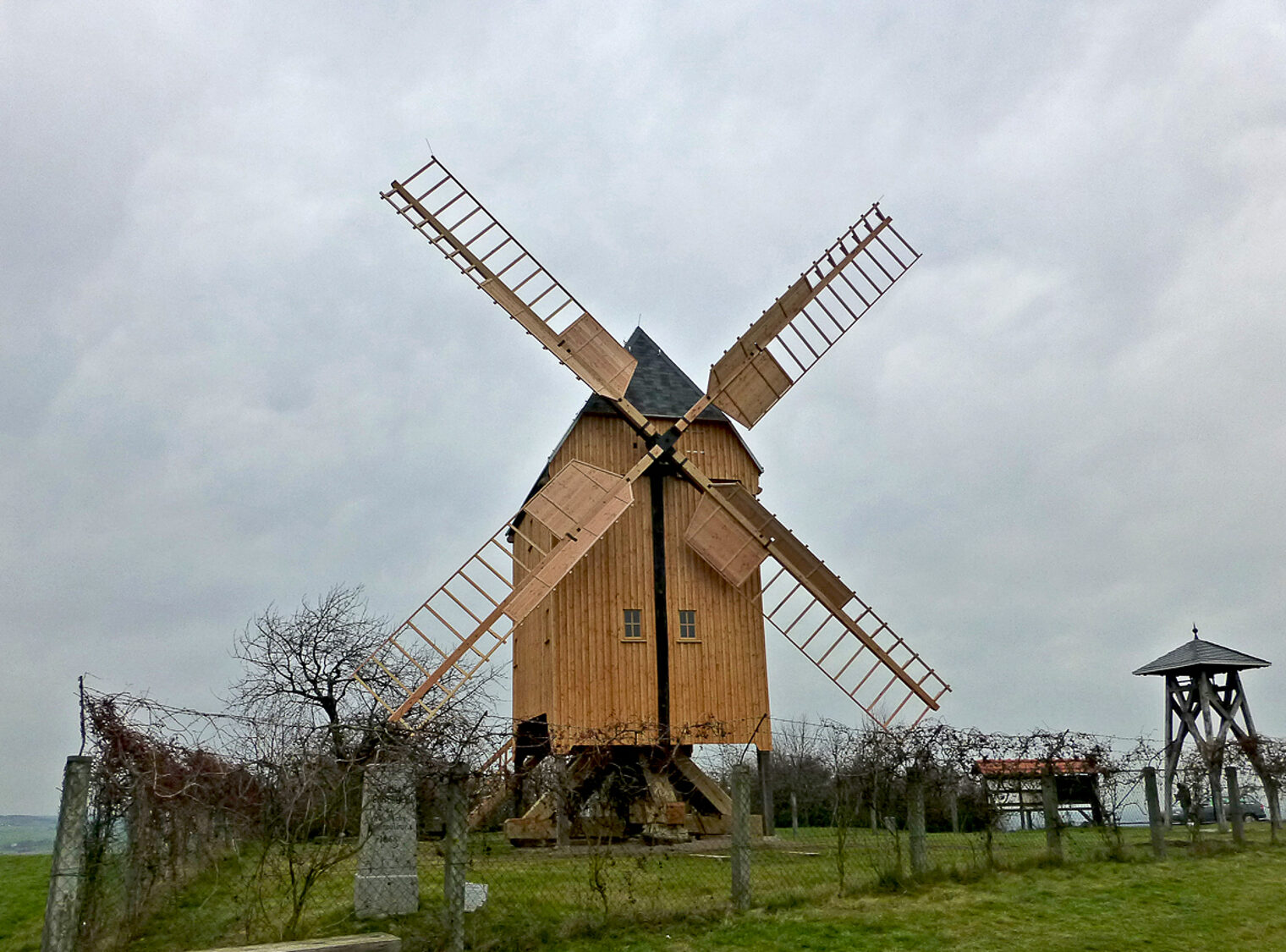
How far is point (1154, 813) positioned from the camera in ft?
41.9

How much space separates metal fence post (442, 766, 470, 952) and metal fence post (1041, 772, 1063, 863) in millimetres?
7185

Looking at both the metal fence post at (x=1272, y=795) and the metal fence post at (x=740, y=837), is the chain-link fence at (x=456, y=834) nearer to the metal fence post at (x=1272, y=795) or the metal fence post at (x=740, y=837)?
the metal fence post at (x=740, y=837)

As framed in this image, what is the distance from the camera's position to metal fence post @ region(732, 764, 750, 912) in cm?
873

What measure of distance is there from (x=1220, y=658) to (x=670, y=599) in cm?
1191

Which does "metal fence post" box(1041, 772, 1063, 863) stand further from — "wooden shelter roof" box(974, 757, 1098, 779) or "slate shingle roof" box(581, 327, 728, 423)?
"slate shingle roof" box(581, 327, 728, 423)

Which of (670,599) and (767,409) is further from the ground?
(767,409)

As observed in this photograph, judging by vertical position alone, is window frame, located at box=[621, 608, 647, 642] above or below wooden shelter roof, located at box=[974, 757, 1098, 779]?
above

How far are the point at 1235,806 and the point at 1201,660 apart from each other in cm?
641

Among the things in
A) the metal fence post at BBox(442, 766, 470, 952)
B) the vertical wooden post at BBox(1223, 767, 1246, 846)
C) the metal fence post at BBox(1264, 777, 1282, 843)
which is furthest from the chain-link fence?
the metal fence post at BBox(1264, 777, 1282, 843)

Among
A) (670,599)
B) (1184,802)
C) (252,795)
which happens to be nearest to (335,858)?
(252,795)

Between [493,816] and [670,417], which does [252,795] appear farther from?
[670,417]

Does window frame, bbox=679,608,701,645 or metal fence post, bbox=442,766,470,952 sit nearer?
metal fence post, bbox=442,766,470,952

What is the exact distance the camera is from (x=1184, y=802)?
602 inches

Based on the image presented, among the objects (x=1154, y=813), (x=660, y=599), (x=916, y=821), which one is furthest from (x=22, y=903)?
(x=1154, y=813)
